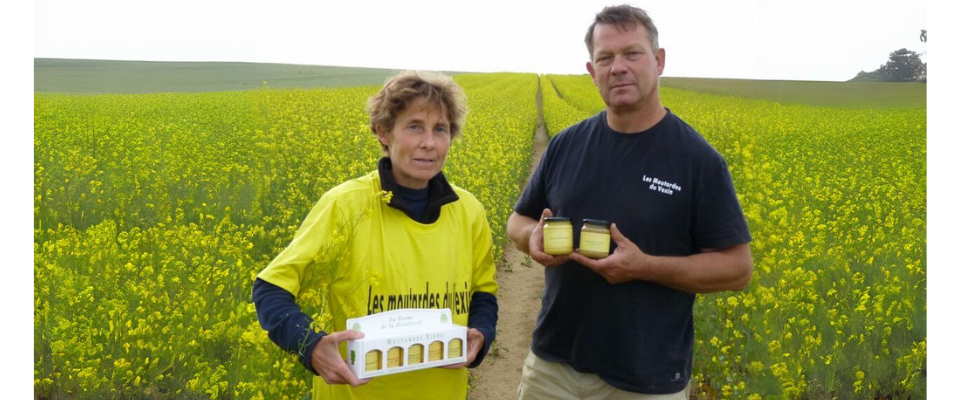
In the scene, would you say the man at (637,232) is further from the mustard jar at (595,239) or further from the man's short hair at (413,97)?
the man's short hair at (413,97)

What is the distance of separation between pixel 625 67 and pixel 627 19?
20 centimetres

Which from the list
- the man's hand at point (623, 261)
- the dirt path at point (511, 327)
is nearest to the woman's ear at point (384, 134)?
the man's hand at point (623, 261)

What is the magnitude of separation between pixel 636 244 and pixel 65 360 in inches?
130

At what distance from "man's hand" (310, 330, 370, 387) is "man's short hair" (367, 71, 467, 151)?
0.73m

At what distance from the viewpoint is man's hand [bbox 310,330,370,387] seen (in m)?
1.80

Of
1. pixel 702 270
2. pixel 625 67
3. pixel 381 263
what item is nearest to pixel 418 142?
pixel 381 263

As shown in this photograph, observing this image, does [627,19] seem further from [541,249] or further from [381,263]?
[381,263]

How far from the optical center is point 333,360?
5.99 feet

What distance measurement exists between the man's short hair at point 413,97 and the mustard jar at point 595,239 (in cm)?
60

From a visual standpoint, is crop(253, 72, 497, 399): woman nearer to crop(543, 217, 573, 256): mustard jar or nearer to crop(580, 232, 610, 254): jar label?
crop(543, 217, 573, 256): mustard jar

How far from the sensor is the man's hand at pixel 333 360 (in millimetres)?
1800

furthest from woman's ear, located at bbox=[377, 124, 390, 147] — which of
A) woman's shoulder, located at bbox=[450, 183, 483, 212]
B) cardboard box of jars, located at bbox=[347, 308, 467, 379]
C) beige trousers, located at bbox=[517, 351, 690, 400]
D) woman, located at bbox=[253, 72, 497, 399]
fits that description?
beige trousers, located at bbox=[517, 351, 690, 400]

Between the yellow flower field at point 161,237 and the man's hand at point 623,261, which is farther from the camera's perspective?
the yellow flower field at point 161,237

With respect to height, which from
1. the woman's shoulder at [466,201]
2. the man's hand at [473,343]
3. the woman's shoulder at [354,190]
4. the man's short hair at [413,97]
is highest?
the man's short hair at [413,97]
